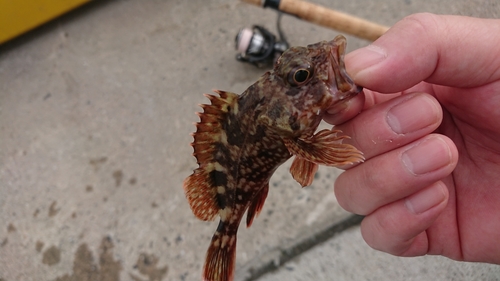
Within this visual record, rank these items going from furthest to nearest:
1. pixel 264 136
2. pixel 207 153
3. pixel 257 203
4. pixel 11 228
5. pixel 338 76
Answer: pixel 11 228, pixel 257 203, pixel 207 153, pixel 264 136, pixel 338 76

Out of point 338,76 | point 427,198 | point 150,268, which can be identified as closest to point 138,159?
point 150,268

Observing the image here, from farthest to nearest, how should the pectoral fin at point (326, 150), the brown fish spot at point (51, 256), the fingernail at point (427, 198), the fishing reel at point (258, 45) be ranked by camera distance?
the fishing reel at point (258, 45), the brown fish spot at point (51, 256), the fingernail at point (427, 198), the pectoral fin at point (326, 150)

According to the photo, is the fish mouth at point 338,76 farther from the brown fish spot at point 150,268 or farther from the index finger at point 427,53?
the brown fish spot at point 150,268

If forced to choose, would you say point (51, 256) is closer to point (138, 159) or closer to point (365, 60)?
Result: point (138, 159)

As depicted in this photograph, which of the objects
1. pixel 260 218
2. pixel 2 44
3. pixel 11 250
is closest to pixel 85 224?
pixel 11 250

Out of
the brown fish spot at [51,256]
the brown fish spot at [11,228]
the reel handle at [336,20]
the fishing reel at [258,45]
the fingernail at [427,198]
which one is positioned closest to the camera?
the fingernail at [427,198]

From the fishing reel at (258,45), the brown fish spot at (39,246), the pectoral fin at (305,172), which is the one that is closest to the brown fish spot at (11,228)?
the brown fish spot at (39,246)
